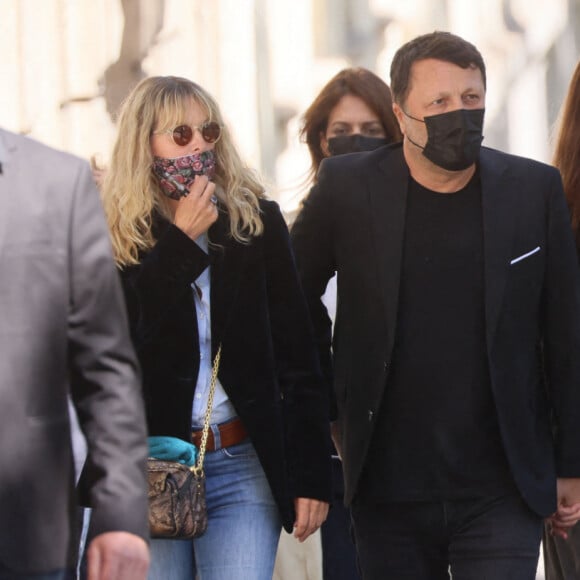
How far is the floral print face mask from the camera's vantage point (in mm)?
4906

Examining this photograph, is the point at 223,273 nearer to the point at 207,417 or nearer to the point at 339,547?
the point at 207,417

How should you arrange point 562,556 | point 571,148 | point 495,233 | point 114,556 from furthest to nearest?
1. point 571,148
2. point 562,556
3. point 495,233
4. point 114,556

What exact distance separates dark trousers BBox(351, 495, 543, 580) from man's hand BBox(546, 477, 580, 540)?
0.17 m

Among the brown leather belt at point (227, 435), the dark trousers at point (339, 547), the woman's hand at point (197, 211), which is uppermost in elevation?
the woman's hand at point (197, 211)

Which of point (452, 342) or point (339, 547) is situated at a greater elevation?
point (452, 342)

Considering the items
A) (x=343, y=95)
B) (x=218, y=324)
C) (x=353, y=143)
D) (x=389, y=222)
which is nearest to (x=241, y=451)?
(x=218, y=324)

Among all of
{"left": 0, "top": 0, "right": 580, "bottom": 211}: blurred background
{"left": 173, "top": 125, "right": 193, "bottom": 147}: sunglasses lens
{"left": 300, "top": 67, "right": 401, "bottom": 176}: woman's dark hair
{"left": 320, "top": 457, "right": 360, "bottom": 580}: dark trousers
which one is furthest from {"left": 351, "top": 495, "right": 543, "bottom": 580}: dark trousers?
{"left": 0, "top": 0, "right": 580, "bottom": 211}: blurred background

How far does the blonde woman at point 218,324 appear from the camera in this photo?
4758mm

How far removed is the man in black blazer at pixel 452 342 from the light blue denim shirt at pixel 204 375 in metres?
0.44

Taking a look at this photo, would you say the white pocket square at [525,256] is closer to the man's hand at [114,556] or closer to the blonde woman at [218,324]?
the blonde woman at [218,324]

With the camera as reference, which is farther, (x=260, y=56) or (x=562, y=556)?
(x=260, y=56)

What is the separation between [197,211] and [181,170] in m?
0.14

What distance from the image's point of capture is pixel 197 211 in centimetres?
486

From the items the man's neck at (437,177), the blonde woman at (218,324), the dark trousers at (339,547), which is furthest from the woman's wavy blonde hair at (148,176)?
the dark trousers at (339,547)
